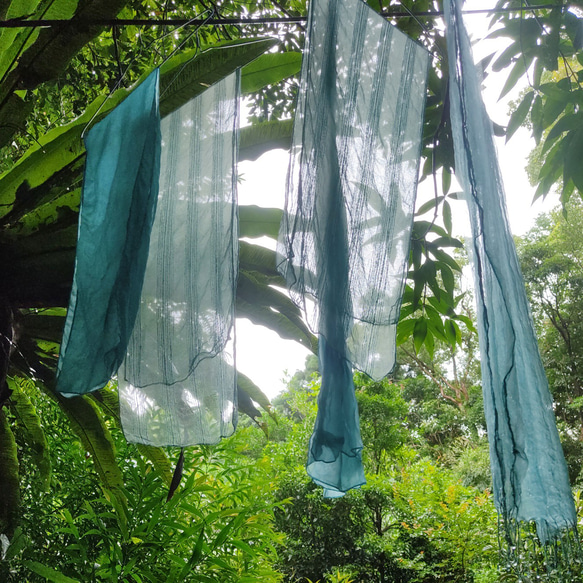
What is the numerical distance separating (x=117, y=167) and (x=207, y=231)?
0.21m

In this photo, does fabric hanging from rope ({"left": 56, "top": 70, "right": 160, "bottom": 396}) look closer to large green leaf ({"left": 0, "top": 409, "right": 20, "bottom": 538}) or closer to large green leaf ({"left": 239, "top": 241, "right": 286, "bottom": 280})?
large green leaf ({"left": 239, "top": 241, "right": 286, "bottom": 280})

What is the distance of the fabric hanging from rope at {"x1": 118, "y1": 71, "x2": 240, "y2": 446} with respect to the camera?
877 millimetres

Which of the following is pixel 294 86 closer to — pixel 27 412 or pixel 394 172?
pixel 394 172

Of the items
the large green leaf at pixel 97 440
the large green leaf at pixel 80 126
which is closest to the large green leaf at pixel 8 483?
the large green leaf at pixel 97 440

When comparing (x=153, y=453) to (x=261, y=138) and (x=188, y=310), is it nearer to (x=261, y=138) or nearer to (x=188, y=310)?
(x=188, y=310)

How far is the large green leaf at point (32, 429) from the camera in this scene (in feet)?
5.11

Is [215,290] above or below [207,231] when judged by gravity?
below

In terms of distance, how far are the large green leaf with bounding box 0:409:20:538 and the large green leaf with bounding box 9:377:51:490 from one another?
0.06 meters

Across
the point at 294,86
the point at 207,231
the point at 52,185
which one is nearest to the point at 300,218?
the point at 207,231

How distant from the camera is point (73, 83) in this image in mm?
1945

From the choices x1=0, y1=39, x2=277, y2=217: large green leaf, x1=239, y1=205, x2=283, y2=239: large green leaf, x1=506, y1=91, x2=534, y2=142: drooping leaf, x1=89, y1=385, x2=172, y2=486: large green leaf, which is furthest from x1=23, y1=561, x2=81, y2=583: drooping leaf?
x1=506, y1=91, x2=534, y2=142: drooping leaf

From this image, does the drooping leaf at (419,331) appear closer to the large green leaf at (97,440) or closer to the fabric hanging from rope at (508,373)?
the fabric hanging from rope at (508,373)

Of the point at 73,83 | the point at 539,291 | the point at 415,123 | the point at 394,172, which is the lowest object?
the point at 394,172

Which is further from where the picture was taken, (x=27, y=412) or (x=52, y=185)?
(x=27, y=412)
